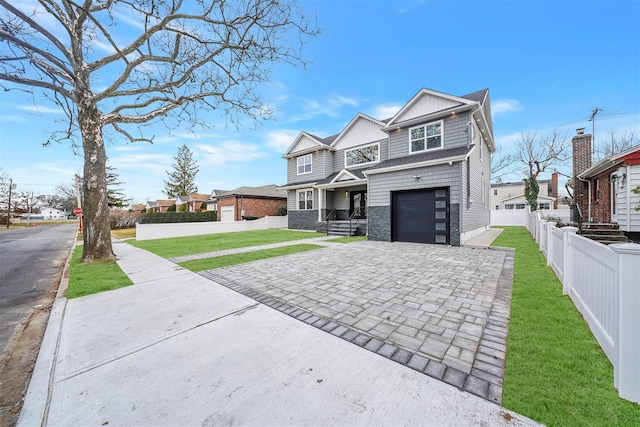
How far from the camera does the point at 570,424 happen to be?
5.22ft

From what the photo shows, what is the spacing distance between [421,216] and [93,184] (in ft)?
39.1

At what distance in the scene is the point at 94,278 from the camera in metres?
5.77

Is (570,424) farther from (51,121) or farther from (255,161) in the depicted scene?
(255,161)

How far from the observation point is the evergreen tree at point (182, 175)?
4425 centimetres


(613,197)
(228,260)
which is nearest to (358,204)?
(228,260)

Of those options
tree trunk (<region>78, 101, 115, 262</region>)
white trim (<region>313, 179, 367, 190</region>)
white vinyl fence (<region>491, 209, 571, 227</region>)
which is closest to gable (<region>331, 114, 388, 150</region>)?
white trim (<region>313, 179, 367, 190</region>)

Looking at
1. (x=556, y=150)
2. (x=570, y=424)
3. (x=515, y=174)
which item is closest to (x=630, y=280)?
(x=570, y=424)

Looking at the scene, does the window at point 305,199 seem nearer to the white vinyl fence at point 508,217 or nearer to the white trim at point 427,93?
the white trim at point 427,93

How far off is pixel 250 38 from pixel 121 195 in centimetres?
4259

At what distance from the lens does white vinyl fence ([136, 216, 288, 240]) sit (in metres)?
15.2

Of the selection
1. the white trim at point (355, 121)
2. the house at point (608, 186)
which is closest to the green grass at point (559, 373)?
the house at point (608, 186)

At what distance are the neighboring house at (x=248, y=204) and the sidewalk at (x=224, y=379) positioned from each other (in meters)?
19.8

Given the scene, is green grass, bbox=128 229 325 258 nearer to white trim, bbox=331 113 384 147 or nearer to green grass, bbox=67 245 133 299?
green grass, bbox=67 245 133 299

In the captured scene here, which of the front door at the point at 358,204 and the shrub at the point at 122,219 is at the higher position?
the front door at the point at 358,204
